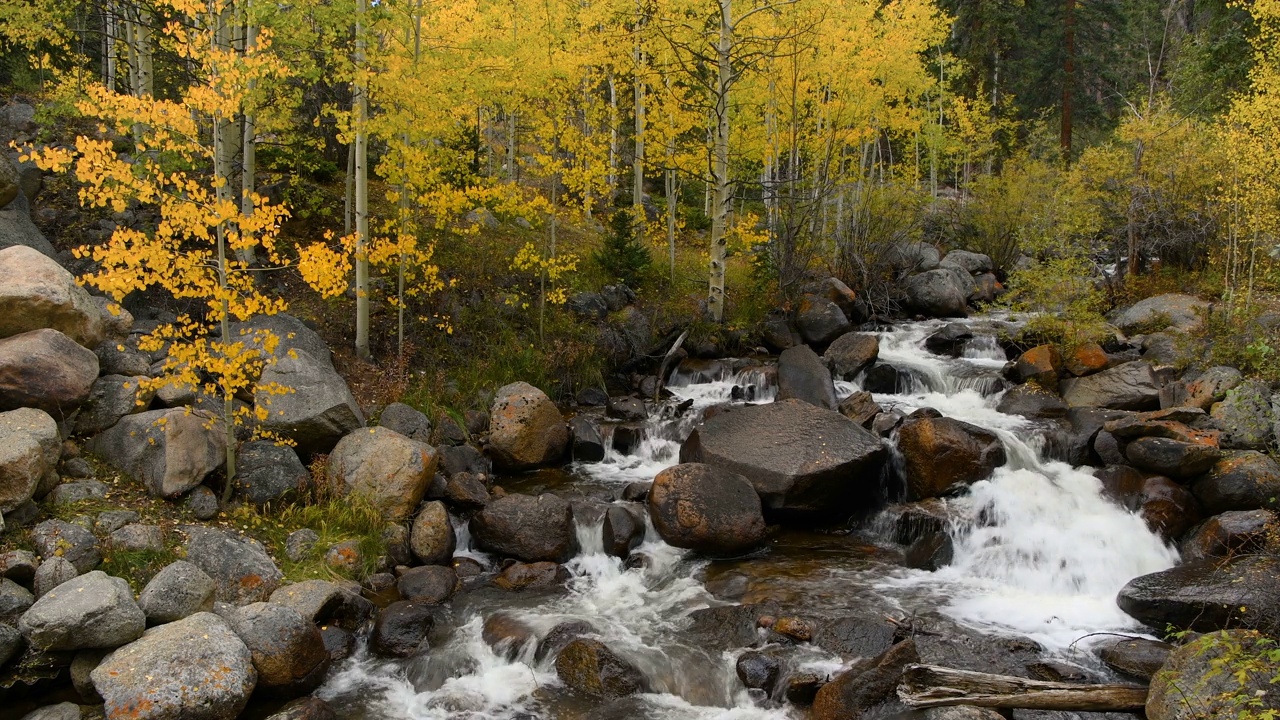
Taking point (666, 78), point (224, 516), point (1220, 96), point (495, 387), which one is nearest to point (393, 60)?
point (495, 387)

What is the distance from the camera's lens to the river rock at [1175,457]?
343 inches

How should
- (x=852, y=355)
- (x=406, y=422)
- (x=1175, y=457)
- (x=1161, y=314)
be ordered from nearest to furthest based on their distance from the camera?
(x=1175, y=457)
(x=406, y=422)
(x=852, y=355)
(x=1161, y=314)

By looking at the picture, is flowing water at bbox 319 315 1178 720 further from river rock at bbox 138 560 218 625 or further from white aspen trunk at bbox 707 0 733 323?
white aspen trunk at bbox 707 0 733 323

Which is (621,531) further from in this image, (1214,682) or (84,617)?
(1214,682)

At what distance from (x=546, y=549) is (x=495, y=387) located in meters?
4.26

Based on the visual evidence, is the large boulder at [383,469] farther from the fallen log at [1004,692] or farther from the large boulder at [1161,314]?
the large boulder at [1161,314]

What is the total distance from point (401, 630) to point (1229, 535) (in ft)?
27.9

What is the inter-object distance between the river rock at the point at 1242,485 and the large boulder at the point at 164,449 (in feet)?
36.2

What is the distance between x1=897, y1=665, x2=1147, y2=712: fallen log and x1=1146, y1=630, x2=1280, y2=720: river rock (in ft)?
0.70

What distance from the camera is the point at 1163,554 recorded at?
832 cm

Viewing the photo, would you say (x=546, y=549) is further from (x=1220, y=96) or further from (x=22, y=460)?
(x=1220, y=96)

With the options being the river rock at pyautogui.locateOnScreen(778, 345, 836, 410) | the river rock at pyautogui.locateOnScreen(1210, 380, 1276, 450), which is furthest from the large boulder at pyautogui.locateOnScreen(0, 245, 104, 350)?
the river rock at pyautogui.locateOnScreen(1210, 380, 1276, 450)

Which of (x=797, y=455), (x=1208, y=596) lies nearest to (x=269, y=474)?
(x=797, y=455)

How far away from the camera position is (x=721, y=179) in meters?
14.7
